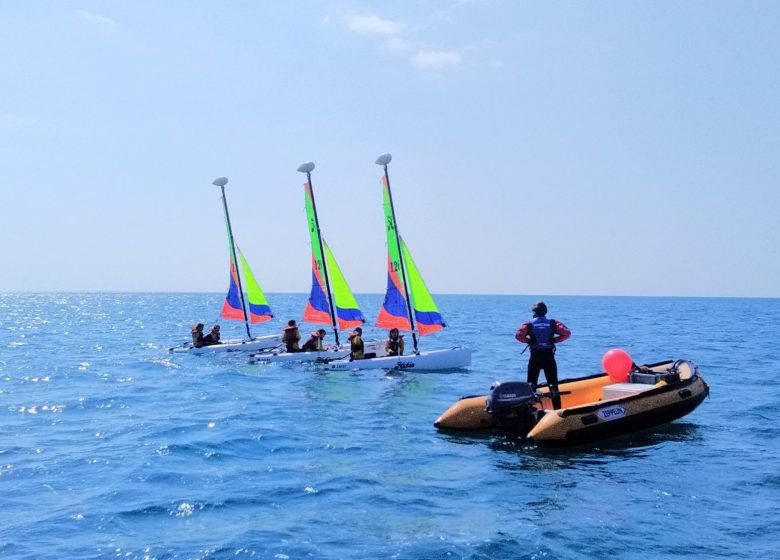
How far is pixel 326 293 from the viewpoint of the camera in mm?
30203

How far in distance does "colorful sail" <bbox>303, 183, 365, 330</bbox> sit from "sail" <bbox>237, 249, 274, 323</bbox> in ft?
19.1

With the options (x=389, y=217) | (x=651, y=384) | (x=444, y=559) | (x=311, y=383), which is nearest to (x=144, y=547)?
(x=444, y=559)

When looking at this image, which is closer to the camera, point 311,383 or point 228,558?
point 228,558

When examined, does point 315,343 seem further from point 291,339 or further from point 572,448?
point 572,448

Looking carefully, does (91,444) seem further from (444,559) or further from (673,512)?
(673,512)

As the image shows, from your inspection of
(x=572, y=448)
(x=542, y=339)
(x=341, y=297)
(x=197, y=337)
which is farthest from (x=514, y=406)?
(x=197, y=337)

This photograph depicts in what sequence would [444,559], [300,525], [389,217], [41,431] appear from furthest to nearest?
[389,217] → [41,431] → [300,525] → [444,559]

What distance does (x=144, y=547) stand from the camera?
8492 mm

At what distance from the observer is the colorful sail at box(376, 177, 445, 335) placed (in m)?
27.1

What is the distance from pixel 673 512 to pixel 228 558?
6.25 metres

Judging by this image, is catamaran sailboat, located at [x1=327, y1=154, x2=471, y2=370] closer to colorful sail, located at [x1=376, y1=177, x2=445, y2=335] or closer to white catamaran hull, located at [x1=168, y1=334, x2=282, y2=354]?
colorful sail, located at [x1=376, y1=177, x2=445, y2=335]

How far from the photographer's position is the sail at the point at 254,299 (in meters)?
35.5

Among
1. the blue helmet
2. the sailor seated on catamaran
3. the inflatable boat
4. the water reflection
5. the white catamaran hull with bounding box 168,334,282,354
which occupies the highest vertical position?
the blue helmet

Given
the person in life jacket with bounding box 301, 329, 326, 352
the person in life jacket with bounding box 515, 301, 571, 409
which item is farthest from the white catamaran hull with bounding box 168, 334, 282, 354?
the person in life jacket with bounding box 515, 301, 571, 409
